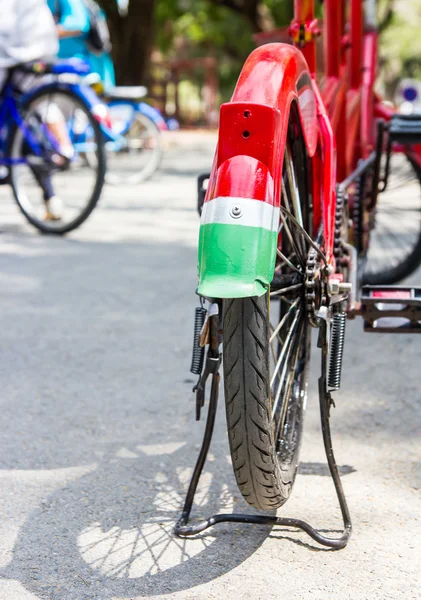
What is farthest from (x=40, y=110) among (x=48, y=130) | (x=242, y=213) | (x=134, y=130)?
(x=242, y=213)

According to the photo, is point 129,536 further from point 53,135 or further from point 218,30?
point 218,30

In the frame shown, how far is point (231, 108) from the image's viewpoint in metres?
2.26

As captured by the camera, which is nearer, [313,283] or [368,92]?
[313,283]

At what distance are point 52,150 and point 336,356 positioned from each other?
4.44 m

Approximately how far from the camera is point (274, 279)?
→ 8.35 ft

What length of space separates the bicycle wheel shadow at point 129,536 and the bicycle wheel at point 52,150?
12.6ft

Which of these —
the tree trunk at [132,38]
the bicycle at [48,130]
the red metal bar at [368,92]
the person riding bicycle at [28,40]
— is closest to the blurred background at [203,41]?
the tree trunk at [132,38]

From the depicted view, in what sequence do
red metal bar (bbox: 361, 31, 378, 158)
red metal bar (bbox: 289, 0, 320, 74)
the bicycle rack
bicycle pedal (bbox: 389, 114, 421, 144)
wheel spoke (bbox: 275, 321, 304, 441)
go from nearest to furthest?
1. the bicycle rack
2. wheel spoke (bbox: 275, 321, 304, 441)
3. red metal bar (bbox: 289, 0, 320, 74)
4. bicycle pedal (bbox: 389, 114, 421, 144)
5. red metal bar (bbox: 361, 31, 378, 158)

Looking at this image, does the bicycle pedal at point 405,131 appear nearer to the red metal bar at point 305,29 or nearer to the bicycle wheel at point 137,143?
the red metal bar at point 305,29

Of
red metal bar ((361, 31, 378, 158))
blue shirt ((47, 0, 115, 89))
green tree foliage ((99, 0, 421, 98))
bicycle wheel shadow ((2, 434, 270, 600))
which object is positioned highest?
green tree foliage ((99, 0, 421, 98))

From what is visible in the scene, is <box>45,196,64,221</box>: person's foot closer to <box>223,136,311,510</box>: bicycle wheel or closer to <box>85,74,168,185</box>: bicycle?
<box>85,74,168,185</box>: bicycle

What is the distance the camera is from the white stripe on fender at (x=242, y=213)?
87.2 inches

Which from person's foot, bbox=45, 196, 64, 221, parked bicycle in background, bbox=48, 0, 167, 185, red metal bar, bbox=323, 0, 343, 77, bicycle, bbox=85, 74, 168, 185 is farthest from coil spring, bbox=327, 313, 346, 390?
bicycle, bbox=85, 74, 168, 185

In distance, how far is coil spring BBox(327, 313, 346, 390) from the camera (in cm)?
255
